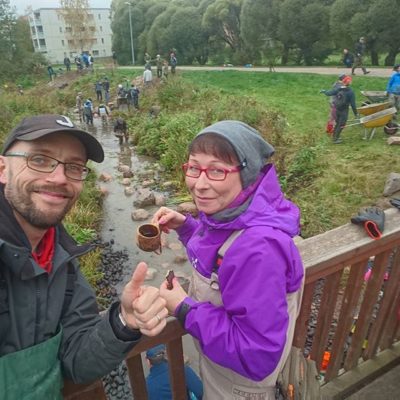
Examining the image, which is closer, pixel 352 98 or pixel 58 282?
pixel 58 282

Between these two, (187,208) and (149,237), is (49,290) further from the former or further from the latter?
(187,208)

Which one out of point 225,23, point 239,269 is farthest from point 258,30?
point 239,269

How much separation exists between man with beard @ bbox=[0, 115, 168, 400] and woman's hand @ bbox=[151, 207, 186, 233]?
0.55 m

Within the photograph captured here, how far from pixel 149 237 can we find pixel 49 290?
2.40 ft

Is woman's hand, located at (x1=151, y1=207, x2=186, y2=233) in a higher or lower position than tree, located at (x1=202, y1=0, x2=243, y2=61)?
lower

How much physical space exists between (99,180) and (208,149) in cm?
1094

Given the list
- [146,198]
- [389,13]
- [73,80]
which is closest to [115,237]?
[146,198]

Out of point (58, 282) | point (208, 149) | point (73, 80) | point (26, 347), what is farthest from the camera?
point (73, 80)

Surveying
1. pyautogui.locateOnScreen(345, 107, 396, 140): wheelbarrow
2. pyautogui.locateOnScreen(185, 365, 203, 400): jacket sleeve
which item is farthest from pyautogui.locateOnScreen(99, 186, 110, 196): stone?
pyautogui.locateOnScreen(185, 365, 203, 400): jacket sleeve

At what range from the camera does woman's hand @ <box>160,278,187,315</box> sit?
1.50m

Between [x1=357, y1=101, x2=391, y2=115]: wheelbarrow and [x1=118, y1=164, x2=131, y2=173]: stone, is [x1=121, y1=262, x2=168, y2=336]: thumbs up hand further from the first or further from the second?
[x1=118, y1=164, x2=131, y2=173]: stone

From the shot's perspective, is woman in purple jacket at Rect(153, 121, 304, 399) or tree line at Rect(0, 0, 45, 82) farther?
tree line at Rect(0, 0, 45, 82)

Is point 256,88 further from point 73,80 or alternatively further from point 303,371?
point 73,80

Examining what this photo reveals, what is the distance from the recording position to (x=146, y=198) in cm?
989
